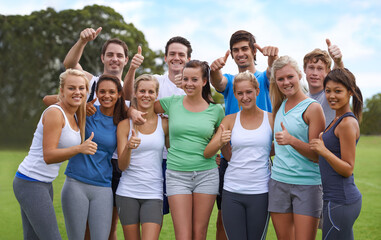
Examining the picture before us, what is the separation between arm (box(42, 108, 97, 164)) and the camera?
11.7ft

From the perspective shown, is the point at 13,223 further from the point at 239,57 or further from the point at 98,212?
the point at 239,57

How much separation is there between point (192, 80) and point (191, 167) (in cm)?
97

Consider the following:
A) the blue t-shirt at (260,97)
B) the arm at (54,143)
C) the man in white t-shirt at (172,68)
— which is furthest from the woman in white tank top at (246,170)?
the arm at (54,143)

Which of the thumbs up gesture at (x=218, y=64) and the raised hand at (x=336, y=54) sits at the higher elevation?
the raised hand at (x=336, y=54)

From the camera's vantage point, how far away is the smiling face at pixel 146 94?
427 cm

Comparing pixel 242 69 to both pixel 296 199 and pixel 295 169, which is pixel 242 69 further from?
pixel 296 199

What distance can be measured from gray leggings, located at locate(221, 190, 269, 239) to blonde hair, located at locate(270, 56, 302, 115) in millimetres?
949

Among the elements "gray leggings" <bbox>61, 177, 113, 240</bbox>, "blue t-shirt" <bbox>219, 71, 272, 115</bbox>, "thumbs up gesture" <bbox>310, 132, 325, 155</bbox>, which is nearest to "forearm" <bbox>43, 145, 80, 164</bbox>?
"gray leggings" <bbox>61, 177, 113, 240</bbox>

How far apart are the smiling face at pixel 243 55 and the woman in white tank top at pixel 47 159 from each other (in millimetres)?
2098

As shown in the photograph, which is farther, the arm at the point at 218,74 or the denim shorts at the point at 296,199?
the arm at the point at 218,74

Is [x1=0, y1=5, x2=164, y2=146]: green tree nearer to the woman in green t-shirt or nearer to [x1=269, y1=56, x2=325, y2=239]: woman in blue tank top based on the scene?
the woman in green t-shirt

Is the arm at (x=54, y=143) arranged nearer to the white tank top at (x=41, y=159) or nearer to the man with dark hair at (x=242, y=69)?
the white tank top at (x=41, y=159)

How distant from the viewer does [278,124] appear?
3777mm

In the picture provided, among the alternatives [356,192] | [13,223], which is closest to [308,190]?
[356,192]
